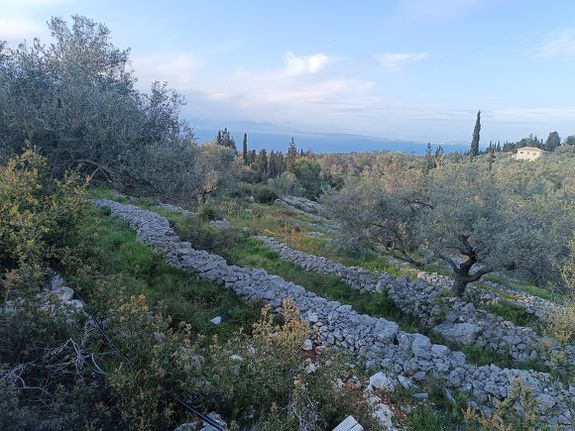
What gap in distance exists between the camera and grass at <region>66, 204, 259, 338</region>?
21.9ft

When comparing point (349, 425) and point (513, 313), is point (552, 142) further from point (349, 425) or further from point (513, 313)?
point (349, 425)

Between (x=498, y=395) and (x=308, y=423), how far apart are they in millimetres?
4374

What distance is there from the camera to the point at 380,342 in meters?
7.62

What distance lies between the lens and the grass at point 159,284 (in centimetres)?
667

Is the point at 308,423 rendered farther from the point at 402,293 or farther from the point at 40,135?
the point at 402,293

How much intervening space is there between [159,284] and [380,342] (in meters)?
5.14

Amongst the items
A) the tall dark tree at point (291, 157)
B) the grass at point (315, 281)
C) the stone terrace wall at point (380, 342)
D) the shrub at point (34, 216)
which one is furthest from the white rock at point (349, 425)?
the tall dark tree at point (291, 157)

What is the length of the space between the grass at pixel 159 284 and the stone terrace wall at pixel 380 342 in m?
0.48

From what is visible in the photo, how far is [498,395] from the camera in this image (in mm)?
6297

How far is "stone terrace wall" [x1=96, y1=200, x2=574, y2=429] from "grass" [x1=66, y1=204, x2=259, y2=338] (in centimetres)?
48

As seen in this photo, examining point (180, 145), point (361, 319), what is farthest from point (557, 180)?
point (180, 145)

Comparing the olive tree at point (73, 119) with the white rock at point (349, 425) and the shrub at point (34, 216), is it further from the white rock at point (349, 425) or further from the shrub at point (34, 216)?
the white rock at point (349, 425)

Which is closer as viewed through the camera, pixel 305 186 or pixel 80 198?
pixel 80 198

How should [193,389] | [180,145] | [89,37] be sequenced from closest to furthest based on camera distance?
[193,389], [180,145], [89,37]
